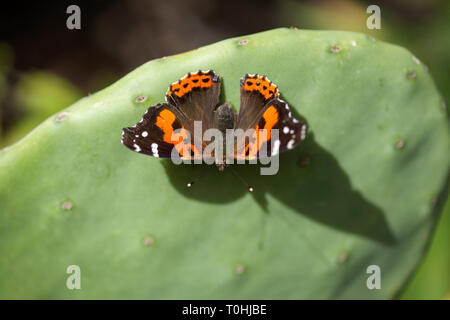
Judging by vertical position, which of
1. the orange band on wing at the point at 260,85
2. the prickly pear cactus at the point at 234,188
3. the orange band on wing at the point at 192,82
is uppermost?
the orange band on wing at the point at 192,82

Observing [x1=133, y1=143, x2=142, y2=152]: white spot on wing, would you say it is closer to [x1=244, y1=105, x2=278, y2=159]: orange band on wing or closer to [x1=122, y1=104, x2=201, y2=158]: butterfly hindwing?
[x1=122, y1=104, x2=201, y2=158]: butterfly hindwing

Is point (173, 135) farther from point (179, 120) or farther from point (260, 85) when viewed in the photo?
point (260, 85)

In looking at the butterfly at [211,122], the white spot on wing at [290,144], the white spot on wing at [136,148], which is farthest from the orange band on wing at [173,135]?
the white spot on wing at [290,144]

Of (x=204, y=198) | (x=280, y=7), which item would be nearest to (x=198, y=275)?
(x=204, y=198)

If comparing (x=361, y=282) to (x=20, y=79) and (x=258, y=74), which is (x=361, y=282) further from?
(x=20, y=79)

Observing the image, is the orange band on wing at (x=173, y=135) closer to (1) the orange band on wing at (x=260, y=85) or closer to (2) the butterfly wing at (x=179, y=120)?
(2) the butterfly wing at (x=179, y=120)

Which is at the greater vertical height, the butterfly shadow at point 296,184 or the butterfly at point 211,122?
the butterfly at point 211,122

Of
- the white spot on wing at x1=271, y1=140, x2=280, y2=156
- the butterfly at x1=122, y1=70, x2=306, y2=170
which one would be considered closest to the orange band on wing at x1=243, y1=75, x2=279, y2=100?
→ the butterfly at x1=122, y1=70, x2=306, y2=170
